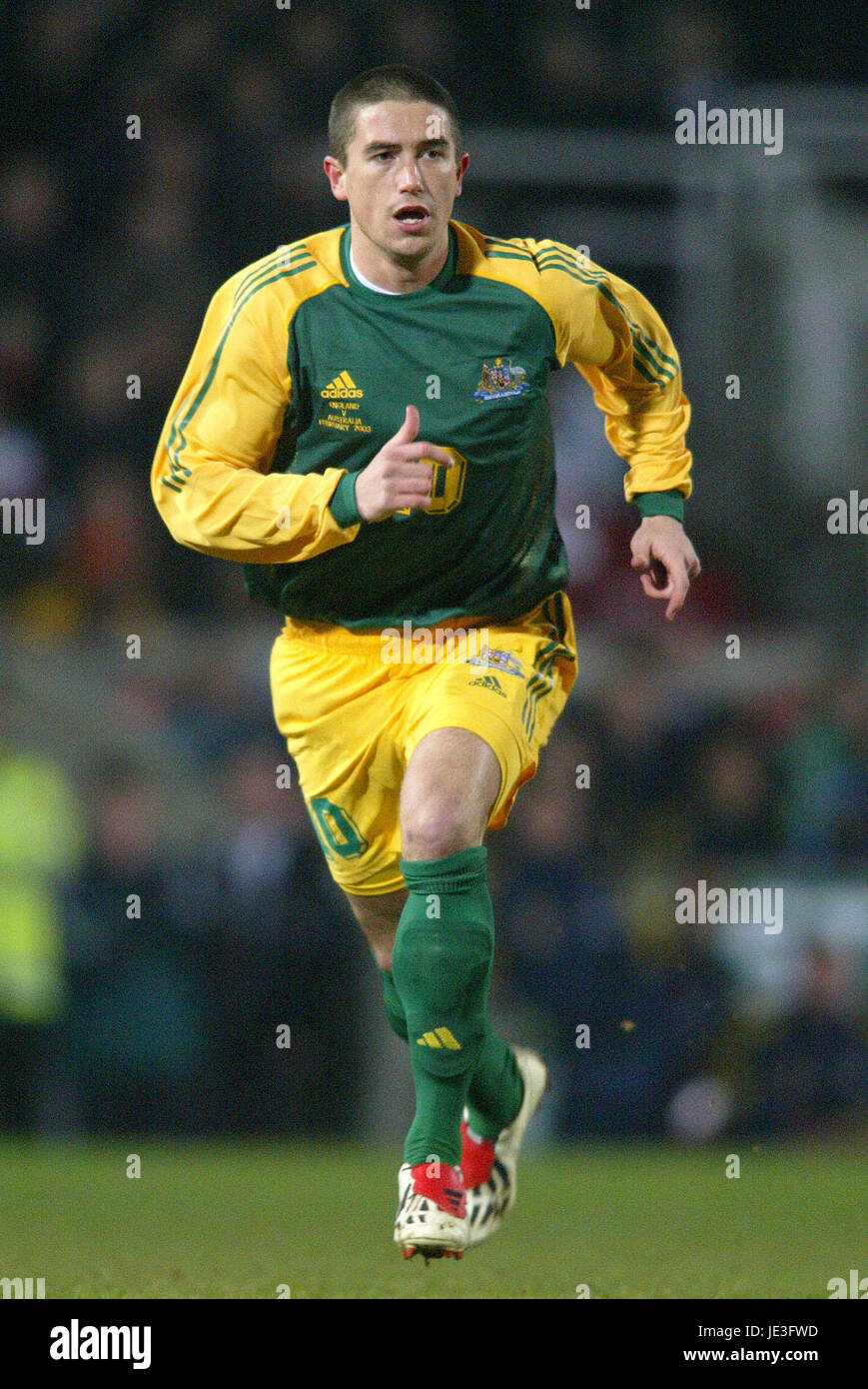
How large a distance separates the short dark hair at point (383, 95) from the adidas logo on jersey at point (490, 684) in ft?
4.22

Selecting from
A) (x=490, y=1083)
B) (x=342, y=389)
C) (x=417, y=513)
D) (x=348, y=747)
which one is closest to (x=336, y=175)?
(x=342, y=389)

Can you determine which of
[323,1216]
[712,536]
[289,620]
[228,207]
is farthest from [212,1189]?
[228,207]

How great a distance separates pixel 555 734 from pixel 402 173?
5.22 metres

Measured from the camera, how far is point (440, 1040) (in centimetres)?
492

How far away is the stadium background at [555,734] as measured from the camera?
959 centimetres

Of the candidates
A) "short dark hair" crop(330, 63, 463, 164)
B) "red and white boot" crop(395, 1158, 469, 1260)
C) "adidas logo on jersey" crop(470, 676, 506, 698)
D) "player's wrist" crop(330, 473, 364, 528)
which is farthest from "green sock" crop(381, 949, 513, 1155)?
"short dark hair" crop(330, 63, 463, 164)

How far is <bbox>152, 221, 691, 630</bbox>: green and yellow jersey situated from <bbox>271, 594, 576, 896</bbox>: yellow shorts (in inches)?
3.0

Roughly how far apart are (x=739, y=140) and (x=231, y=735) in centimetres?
400

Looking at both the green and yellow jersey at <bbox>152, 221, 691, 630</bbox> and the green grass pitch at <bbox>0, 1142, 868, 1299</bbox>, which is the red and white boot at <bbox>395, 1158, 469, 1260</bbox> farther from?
the green and yellow jersey at <bbox>152, 221, 691, 630</bbox>

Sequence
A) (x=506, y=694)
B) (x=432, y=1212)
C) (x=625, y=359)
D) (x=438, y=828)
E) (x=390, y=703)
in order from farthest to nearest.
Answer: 1. (x=625, y=359)
2. (x=390, y=703)
3. (x=506, y=694)
4. (x=438, y=828)
5. (x=432, y=1212)

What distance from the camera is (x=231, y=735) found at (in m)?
9.97

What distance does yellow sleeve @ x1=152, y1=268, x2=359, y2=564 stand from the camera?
4926 millimetres

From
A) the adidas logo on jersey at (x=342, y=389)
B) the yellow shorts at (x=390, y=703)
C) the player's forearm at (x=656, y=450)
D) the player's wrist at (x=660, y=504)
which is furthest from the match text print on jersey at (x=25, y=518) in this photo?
the adidas logo on jersey at (x=342, y=389)

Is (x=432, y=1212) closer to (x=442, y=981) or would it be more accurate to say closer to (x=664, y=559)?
(x=442, y=981)
